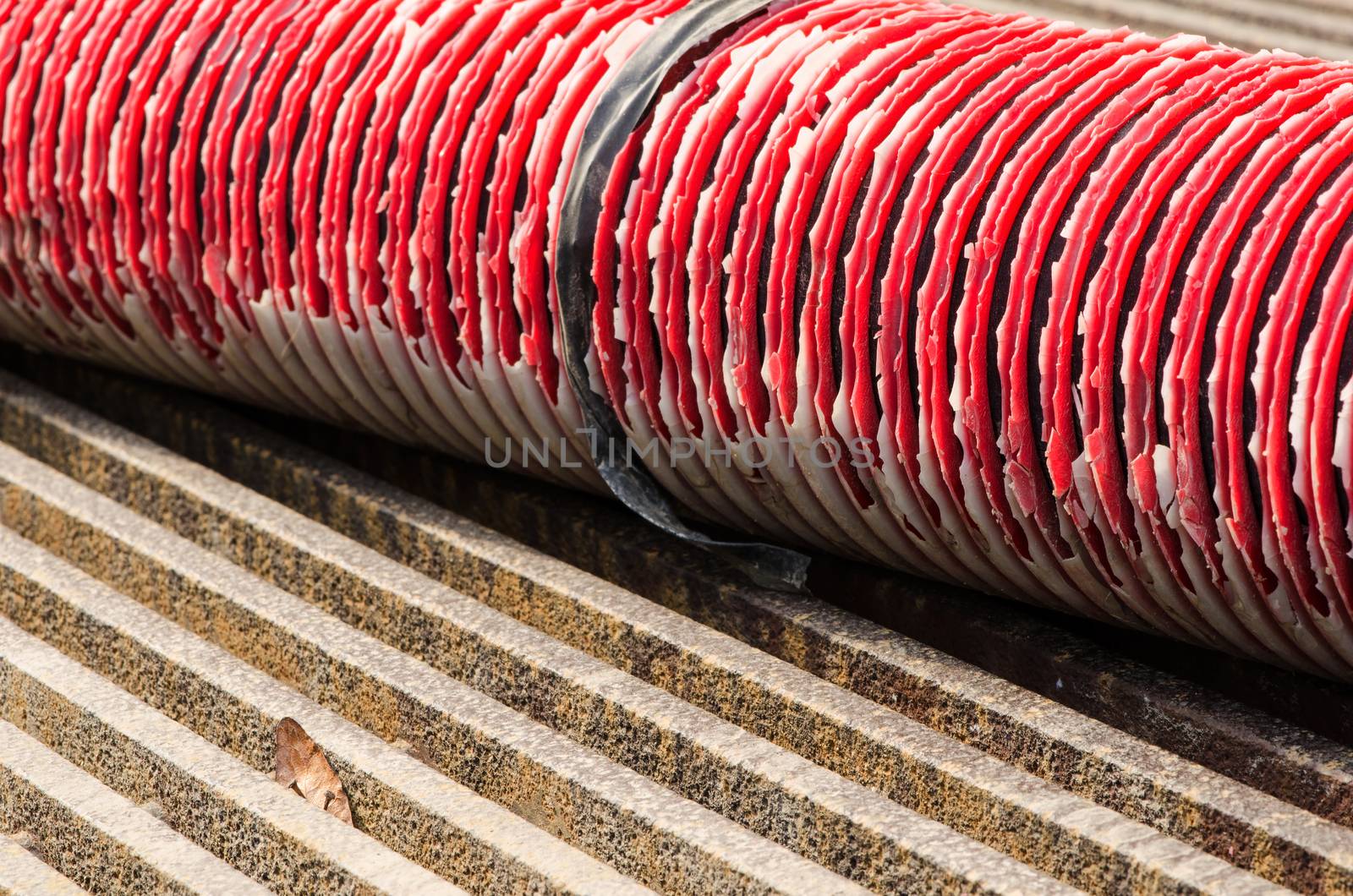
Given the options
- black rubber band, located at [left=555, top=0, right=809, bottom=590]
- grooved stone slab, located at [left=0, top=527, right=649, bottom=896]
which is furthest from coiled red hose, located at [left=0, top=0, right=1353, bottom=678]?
grooved stone slab, located at [left=0, top=527, right=649, bottom=896]

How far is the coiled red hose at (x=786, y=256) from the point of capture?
2.19 metres

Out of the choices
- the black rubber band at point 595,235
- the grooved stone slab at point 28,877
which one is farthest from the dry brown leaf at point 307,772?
the black rubber band at point 595,235

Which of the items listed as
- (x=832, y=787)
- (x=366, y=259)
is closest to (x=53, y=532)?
(x=366, y=259)

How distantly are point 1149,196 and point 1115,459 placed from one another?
1.12 ft

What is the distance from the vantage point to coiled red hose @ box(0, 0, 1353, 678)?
2189mm

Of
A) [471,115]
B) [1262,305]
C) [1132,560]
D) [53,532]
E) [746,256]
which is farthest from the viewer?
[53,532]

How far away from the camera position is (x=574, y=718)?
2520 millimetres

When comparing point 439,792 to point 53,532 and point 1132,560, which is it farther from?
point 53,532

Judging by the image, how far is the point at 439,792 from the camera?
7.48 ft

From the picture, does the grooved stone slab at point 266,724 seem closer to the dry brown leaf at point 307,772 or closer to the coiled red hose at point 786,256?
the dry brown leaf at point 307,772

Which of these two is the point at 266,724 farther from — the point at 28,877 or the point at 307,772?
the point at 28,877

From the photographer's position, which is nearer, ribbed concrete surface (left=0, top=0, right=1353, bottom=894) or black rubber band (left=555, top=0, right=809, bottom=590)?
ribbed concrete surface (left=0, top=0, right=1353, bottom=894)

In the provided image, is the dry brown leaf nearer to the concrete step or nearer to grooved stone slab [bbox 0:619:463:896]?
grooved stone slab [bbox 0:619:463:896]

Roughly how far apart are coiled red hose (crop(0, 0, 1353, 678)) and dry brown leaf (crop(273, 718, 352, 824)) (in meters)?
0.68
